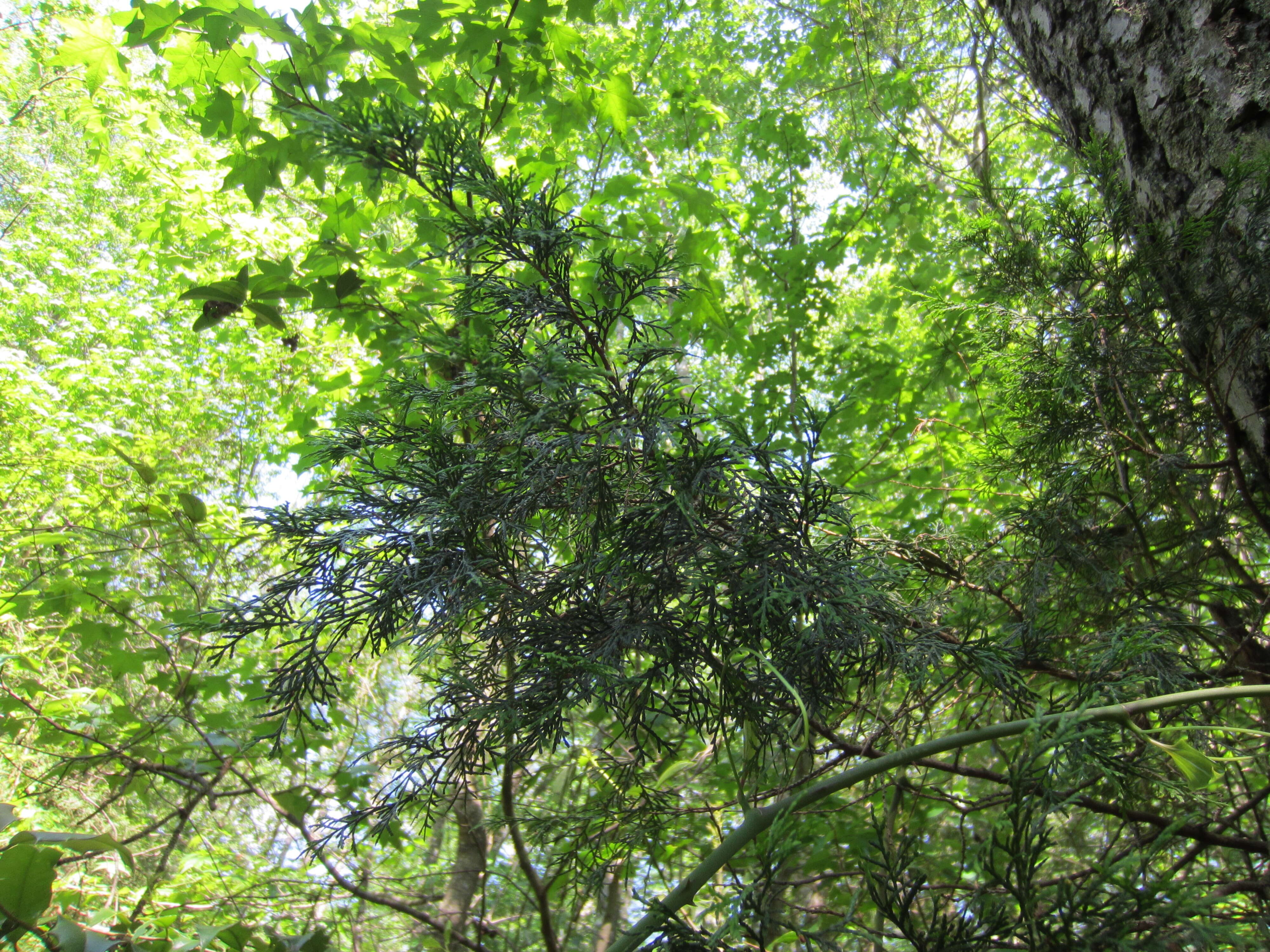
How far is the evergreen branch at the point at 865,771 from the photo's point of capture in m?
0.69

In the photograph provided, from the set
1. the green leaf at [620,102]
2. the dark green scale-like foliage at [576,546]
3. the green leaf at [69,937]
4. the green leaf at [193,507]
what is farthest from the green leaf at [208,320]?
the green leaf at [620,102]

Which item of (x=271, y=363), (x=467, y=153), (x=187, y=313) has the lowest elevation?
(x=467, y=153)

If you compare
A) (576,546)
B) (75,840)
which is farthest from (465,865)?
(576,546)

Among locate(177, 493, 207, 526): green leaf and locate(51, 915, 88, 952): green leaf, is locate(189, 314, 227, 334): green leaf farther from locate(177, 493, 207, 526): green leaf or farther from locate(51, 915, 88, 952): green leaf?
locate(51, 915, 88, 952): green leaf

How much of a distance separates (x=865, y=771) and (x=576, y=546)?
48cm

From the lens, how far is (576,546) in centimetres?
100

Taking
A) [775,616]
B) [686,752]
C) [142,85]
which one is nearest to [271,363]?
[142,85]

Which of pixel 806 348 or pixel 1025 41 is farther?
pixel 806 348

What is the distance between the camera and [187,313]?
726 cm

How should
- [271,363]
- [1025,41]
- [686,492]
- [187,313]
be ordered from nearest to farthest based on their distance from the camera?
[686,492], [1025,41], [271,363], [187,313]

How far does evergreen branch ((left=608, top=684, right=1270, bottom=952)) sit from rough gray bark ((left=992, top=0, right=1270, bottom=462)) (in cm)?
62

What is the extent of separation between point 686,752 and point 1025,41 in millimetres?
2475

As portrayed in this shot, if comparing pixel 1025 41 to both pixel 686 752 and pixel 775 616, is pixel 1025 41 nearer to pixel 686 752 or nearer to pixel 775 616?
pixel 775 616

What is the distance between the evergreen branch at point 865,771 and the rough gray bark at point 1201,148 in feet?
2.04
